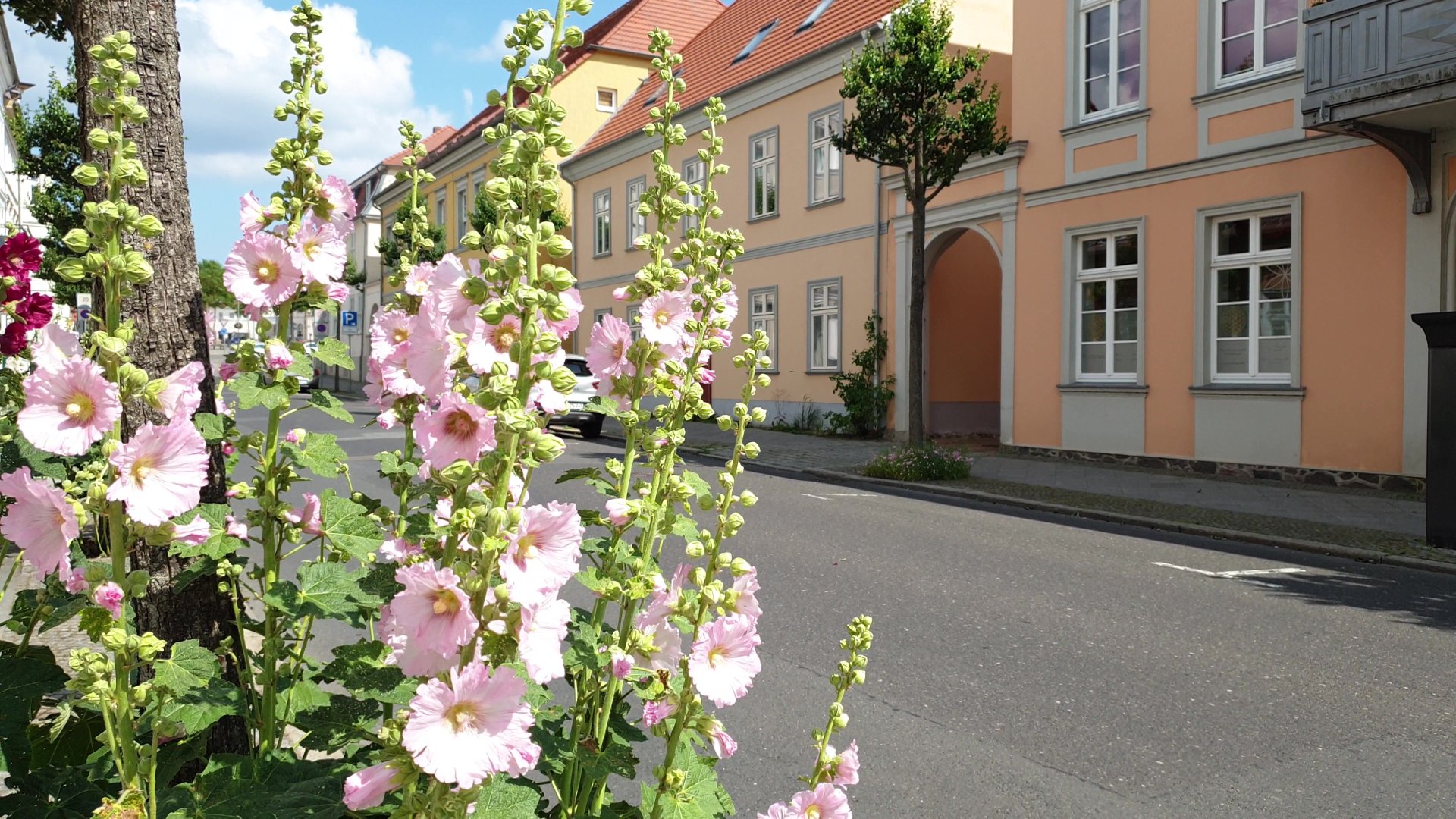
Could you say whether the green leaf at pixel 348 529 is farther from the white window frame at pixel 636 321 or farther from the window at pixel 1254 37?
the window at pixel 1254 37

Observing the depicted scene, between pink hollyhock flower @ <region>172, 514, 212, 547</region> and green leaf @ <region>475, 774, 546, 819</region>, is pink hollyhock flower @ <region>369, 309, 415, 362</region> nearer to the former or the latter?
pink hollyhock flower @ <region>172, 514, 212, 547</region>

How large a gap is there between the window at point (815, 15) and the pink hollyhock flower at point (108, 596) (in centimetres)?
2450

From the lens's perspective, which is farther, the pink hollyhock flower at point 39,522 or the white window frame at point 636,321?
the white window frame at point 636,321

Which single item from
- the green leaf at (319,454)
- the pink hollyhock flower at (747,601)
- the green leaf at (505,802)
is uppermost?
the green leaf at (319,454)

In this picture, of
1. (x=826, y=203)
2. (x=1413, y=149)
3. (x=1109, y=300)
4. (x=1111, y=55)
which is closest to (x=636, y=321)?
(x=1413, y=149)

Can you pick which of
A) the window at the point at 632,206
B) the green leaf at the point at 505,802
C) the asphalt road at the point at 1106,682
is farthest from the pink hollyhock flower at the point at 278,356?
the window at the point at 632,206

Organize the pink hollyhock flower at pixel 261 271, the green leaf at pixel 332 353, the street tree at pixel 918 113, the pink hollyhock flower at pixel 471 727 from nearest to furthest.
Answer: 1. the pink hollyhock flower at pixel 471 727
2. the pink hollyhock flower at pixel 261 271
3. the green leaf at pixel 332 353
4. the street tree at pixel 918 113

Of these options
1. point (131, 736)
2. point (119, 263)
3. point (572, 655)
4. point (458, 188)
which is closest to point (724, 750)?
point (572, 655)

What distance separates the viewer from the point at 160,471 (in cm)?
149

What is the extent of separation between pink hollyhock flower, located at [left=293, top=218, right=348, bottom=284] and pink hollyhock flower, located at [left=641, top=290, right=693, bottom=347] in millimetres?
553

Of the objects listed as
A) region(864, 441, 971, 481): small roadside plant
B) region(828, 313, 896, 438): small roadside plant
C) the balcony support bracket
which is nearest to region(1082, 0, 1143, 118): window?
the balcony support bracket

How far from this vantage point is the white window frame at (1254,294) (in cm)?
1401

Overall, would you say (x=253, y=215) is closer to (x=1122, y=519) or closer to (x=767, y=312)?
(x=1122, y=519)

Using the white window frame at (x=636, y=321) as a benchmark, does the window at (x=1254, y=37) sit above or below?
above
